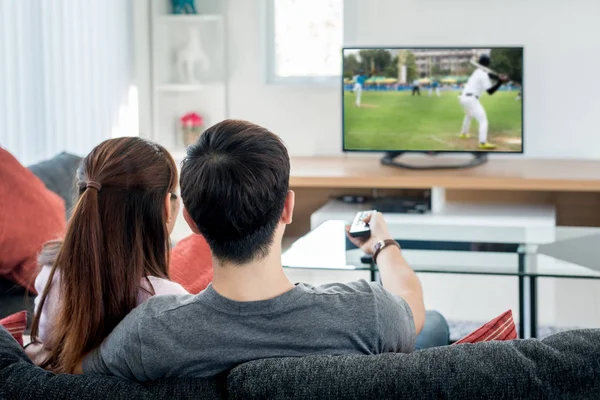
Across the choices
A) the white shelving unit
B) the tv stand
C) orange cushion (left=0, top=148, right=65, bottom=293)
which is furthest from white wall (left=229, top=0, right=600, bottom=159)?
orange cushion (left=0, top=148, right=65, bottom=293)

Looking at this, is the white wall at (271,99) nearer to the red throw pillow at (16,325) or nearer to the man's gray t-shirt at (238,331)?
the red throw pillow at (16,325)

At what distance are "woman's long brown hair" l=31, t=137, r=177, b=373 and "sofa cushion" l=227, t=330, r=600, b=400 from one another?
37 centimetres

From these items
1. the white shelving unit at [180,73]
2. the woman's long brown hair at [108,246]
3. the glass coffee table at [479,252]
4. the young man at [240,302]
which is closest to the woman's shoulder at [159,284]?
the woman's long brown hair at [108,246]

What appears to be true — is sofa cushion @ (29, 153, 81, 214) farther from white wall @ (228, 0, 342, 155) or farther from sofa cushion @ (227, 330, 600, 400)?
sofa cushion @ (227, 330, 600, 400)

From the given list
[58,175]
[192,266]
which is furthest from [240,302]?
[58,175]

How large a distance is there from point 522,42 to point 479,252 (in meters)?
2.57

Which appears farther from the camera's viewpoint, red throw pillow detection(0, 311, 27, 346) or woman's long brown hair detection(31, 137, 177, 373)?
red throw pillow detection(0, 311, 27, 346)

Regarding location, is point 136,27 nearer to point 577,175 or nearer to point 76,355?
point 577,175

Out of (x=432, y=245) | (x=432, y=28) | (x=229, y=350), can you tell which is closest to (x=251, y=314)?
(x=229, y=350)

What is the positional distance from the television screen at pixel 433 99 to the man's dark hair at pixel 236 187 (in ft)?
11.8

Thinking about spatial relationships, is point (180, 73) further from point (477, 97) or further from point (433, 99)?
point (477, 97)

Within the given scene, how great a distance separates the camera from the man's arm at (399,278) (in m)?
1.55

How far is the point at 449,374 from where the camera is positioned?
3.80 feet

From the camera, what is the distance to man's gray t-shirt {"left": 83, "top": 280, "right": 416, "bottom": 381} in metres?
1.29
